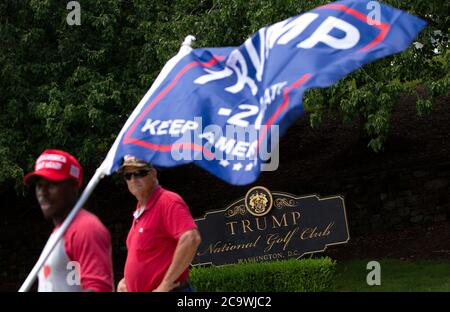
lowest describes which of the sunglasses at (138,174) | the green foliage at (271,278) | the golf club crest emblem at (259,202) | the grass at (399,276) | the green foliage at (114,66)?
the sunglasses at (138,174)

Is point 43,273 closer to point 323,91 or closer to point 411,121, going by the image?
point 323,91

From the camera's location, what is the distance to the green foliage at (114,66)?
14352 millimetres

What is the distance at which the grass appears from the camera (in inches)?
535

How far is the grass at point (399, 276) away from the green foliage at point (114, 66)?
1.99 meters

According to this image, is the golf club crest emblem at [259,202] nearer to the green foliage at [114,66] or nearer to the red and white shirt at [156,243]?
the green foliage at [114,66]

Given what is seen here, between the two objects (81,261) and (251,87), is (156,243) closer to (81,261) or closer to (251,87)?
(251,87)

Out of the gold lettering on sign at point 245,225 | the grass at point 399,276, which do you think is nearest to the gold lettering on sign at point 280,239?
the gold lettering on sign at point 245,225

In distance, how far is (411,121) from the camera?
74.6 ft

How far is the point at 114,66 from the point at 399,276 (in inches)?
239

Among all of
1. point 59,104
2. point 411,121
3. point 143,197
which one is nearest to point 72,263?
point 143,197

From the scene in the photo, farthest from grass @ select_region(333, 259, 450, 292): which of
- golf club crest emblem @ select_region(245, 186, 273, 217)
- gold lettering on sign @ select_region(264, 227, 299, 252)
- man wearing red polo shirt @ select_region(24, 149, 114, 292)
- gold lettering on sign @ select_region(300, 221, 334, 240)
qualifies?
man wearing red polo shirt @ select_region(24, 149, 114, 292)

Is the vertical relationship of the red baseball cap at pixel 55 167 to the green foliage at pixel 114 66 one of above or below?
below

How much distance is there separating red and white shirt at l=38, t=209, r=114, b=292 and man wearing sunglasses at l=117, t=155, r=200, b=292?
1.04m

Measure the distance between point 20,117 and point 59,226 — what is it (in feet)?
35.8
